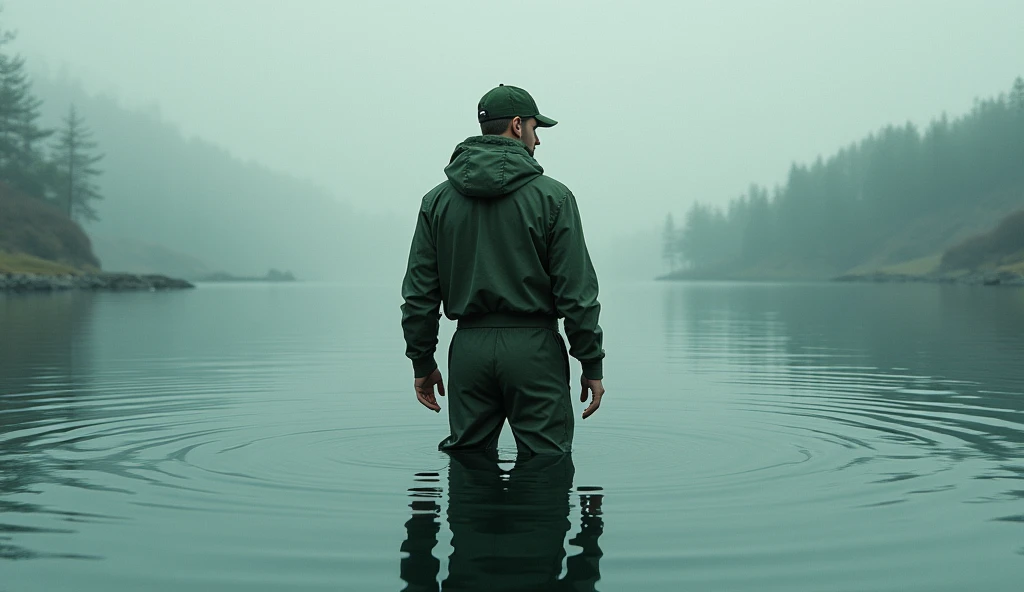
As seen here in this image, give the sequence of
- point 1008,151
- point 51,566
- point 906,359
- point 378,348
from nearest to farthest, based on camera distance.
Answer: point 51,566 → point 906,359 → point 378,348 → point 1008,151

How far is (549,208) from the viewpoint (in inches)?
253

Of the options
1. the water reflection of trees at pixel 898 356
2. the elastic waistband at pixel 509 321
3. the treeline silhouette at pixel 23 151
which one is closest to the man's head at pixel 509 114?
the elastic waistband at pixel 509 321

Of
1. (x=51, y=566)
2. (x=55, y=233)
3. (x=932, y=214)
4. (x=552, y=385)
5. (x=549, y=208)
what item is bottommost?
(x=51, y=566)

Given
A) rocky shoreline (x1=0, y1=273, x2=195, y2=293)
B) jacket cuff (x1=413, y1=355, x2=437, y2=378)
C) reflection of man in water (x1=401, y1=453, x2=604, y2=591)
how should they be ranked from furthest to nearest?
rocky shoreline (x1=0, y1=273, x2=195, y2=293) → jacket cuff (x1=413, y1=355, x2=437, y2=378) → reflection of man in water (x1=401, y1=453, x2=604, y2=591)

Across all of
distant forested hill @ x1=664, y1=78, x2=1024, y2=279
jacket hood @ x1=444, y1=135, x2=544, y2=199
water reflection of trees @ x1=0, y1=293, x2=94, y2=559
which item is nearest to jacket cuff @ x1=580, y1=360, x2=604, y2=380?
jacket hood @ x1=444, y1=135, x2=544, y2=199

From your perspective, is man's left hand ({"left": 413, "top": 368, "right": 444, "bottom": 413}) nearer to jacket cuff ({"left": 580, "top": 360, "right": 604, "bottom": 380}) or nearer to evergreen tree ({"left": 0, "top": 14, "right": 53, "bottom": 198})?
jacket cuff ({"left": 580, "top": 360, "right": 604, "bottom": 380})

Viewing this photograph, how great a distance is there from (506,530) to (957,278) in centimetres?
10528

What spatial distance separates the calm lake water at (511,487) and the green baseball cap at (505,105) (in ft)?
7.49

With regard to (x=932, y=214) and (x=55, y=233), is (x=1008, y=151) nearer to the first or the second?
(x=932, y=214)

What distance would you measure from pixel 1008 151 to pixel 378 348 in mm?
181647

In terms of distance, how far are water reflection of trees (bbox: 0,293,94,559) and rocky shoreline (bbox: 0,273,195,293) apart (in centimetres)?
3853

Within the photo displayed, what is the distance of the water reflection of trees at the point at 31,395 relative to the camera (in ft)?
20.9

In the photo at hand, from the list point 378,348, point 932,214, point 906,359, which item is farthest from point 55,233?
point 932,214

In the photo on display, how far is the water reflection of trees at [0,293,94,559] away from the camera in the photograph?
6.36m
